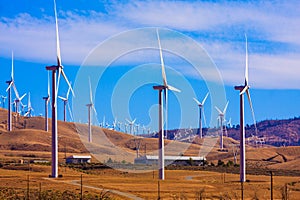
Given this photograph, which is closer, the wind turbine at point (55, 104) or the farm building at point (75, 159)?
the wind turbine at point (55, 104)

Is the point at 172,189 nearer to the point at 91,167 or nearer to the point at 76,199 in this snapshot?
the point at 76,199

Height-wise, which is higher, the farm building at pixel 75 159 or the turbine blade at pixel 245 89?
the turbine blade at pixel 245 89

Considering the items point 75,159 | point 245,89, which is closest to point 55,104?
point 245,89

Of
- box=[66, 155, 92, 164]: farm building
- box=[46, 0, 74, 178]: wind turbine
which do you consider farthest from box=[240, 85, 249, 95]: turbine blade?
box=[66, 155, 92, 164]: farm building

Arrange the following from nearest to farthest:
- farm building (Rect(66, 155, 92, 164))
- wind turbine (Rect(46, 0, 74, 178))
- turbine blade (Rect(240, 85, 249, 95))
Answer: wind turbine (Rect(46, 0, 74, 178)) → turbine blade (Rect(240, 85, 249, 95)) → farm building (Rect(66, 155, 92, 164))

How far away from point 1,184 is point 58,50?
104ft

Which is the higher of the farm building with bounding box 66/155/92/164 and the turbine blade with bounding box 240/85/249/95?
the turbine blade with bounding box 240/85/249/95

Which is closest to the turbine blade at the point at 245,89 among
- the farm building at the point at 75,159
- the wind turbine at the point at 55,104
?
the wind turbine at the point at 55,104

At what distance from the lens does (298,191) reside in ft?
286

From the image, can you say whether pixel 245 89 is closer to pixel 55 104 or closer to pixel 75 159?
pixel 55 104

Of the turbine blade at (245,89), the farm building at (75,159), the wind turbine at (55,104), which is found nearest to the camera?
the wind turbine at (55,104)

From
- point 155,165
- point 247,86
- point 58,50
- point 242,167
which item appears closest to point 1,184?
point 58,50

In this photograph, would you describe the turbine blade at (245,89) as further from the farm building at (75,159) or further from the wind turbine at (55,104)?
the farm building at (75,159)

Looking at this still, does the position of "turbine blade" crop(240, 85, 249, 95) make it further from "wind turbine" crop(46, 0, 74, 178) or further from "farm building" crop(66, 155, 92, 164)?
"farm building" crop(66, 155, 92, 164)
